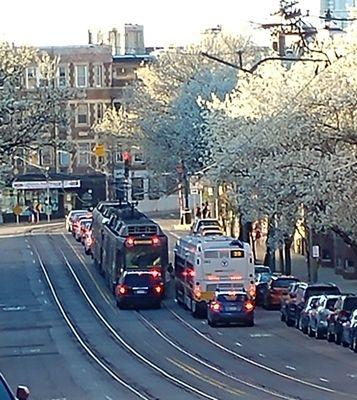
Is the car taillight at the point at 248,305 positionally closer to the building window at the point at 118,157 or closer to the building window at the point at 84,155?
the building window at the point at 118,157

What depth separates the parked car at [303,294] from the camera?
47.0 meters

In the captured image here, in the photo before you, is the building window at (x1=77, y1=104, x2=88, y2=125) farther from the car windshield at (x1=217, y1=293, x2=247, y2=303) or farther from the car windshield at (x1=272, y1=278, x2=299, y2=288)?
the car windshield at (x1=217, y1=293, x2=247, y2=303)

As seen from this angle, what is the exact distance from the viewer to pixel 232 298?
47.3 m

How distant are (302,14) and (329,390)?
36.4 ft

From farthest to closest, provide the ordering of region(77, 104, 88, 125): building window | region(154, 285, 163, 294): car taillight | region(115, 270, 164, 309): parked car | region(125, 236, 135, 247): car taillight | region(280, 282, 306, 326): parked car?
1. region(77, 104, 88, 125): building window
2. region(125, 236, 135, 247): car taillight
3. region(154, 285, 163, 294): car taillight
4. region(115, 270, 164, 309): parked car
5. region(280, 282, 306, 326): parked car

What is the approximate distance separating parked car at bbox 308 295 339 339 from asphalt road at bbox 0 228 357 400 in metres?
0.56

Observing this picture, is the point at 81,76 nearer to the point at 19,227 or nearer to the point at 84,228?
the point at 19,227

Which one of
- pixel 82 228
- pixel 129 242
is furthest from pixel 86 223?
pixel 129 242

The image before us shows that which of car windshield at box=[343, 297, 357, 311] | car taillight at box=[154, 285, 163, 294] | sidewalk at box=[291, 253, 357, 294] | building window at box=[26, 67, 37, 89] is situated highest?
building window at box=[26, 67, 37, 89]

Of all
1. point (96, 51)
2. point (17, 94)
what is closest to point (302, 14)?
point (17, 94)

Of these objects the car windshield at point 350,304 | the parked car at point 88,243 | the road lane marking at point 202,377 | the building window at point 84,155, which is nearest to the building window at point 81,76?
the building window at point 84,155

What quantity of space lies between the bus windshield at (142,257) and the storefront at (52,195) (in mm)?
62078

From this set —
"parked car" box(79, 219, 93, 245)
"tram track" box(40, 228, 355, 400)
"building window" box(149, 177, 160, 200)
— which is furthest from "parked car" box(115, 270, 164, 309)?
"building window" box(149, 177, 160, 200)

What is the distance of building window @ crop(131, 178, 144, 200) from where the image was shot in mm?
118938
